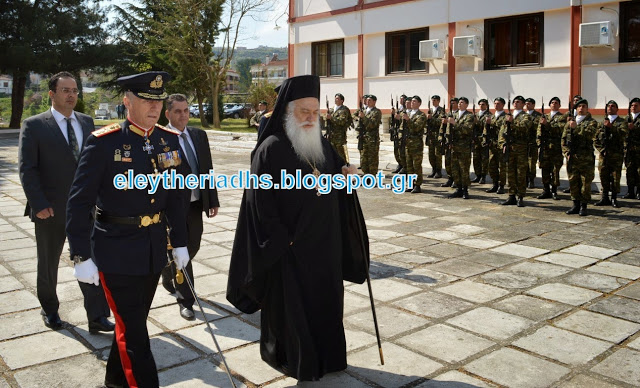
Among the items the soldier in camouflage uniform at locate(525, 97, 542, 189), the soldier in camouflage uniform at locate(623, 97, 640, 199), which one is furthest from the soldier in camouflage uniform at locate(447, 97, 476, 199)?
the soldier in camouflage uniform at locate(623, 97, 640, 199)

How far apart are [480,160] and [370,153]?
2369 mm

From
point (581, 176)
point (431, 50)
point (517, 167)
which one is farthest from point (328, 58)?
point (581, 176)

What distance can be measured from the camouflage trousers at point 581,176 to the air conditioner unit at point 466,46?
7.66m

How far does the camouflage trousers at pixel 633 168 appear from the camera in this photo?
10.6 m

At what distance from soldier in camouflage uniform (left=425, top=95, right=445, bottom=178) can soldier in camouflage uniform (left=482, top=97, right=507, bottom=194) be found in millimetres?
1320

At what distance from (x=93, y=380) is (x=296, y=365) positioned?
134 centimetres

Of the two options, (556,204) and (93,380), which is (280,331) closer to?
(93,380)

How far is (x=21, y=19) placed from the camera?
106 feet

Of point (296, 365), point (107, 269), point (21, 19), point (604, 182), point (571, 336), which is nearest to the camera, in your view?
point (107, 269)

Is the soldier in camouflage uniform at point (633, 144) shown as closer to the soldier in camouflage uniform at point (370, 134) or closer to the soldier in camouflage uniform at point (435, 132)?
the soldier in camouflage uniform at point (435, 132)

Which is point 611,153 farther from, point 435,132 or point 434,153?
point 434,153

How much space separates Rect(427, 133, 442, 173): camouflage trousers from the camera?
13.3 metres

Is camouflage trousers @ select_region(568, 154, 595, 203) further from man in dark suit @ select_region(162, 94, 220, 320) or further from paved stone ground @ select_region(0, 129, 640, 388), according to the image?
man in dark suit @ select_region(162, 94, 220, 320)

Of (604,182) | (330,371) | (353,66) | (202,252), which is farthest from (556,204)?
(353,66)
